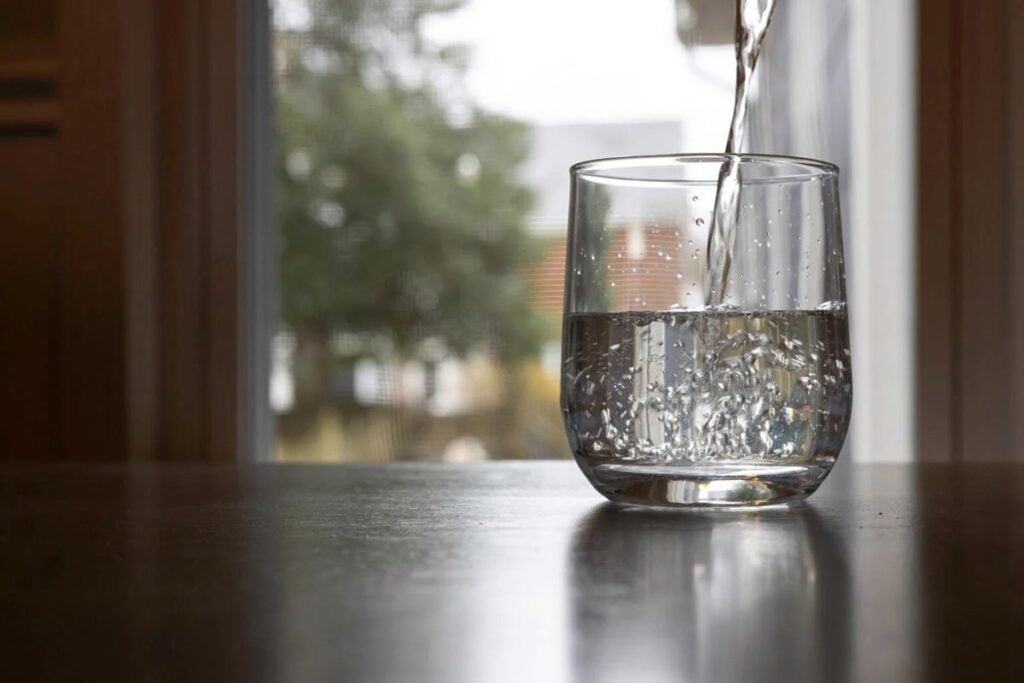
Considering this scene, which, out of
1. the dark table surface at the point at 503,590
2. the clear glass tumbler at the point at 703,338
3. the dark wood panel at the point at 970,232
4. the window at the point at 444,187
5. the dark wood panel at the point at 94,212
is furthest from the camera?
the window at the point at 444,187

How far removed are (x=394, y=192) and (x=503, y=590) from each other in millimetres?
2084

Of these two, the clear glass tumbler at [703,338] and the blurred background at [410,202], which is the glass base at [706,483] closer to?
the clear glass tumbler at [703,338]

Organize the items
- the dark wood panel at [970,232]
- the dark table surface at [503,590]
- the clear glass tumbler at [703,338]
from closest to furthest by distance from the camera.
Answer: the dark table surface at [503,590] < the clear glass tumbler at [703,338] < the dark wood panel at [970,232]

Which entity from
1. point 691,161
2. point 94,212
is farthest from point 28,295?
point 691,161

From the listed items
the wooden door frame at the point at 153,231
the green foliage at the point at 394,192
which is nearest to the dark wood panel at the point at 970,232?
the green foliage at the point at 394,192

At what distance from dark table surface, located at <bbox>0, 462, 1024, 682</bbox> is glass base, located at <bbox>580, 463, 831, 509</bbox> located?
1cm

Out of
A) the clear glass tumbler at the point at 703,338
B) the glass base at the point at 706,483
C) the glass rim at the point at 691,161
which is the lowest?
Answer: the glass base at the point at 706,483

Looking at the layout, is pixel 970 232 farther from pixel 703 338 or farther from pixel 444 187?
pixel 703 338

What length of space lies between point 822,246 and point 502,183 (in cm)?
181

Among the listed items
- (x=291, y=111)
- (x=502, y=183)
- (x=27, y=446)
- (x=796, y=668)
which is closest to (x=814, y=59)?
(x=502, y=183)

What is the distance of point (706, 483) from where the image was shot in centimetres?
56

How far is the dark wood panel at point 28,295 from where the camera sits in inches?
82.7

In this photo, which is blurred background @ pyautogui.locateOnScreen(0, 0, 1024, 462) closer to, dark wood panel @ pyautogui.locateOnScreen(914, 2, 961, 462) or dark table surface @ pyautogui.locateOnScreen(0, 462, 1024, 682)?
dark wood panel @ pyautogui.locateOnScreen(914, 2, 961, 462)

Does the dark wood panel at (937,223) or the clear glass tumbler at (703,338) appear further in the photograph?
the dark wood panel at (937,223)
